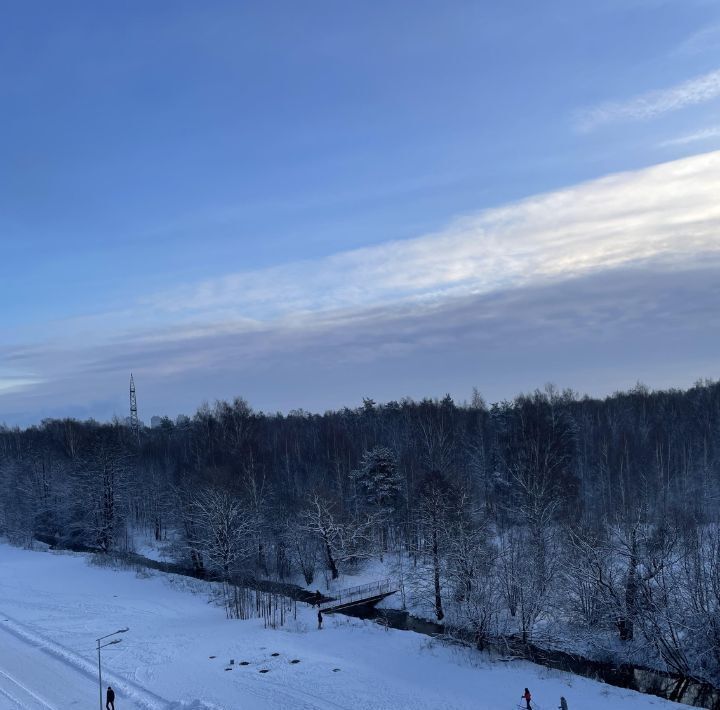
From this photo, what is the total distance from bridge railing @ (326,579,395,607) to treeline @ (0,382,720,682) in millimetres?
1760

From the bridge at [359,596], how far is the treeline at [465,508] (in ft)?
5.92

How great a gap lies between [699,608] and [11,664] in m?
37.1

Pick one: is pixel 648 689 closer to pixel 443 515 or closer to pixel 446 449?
pixel 443 515

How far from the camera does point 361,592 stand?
1938 inches

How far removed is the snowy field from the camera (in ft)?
97.2

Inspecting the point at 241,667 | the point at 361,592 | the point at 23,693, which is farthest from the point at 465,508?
the point at 23,693

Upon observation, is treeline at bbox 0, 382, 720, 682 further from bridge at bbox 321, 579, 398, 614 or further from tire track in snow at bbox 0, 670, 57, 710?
tire track in snow at bbox 0, 670, 57, 710

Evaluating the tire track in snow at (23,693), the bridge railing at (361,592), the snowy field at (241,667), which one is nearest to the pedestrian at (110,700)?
the snowy field at (241,667)

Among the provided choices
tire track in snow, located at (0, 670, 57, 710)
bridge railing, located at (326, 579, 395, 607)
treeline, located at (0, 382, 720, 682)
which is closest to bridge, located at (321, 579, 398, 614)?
bridge railing, located at (326, 579, 395, 607)

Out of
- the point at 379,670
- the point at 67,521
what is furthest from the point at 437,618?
the point at 67,521

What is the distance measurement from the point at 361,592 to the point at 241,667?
16239 millimetres

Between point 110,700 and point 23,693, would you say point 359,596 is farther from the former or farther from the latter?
point 23,693

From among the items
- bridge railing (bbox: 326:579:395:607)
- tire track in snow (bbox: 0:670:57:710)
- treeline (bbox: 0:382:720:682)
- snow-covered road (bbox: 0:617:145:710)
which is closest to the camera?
tire track in snow (bbox: 0:670:57:710)

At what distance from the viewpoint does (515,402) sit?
8531 centimetres
